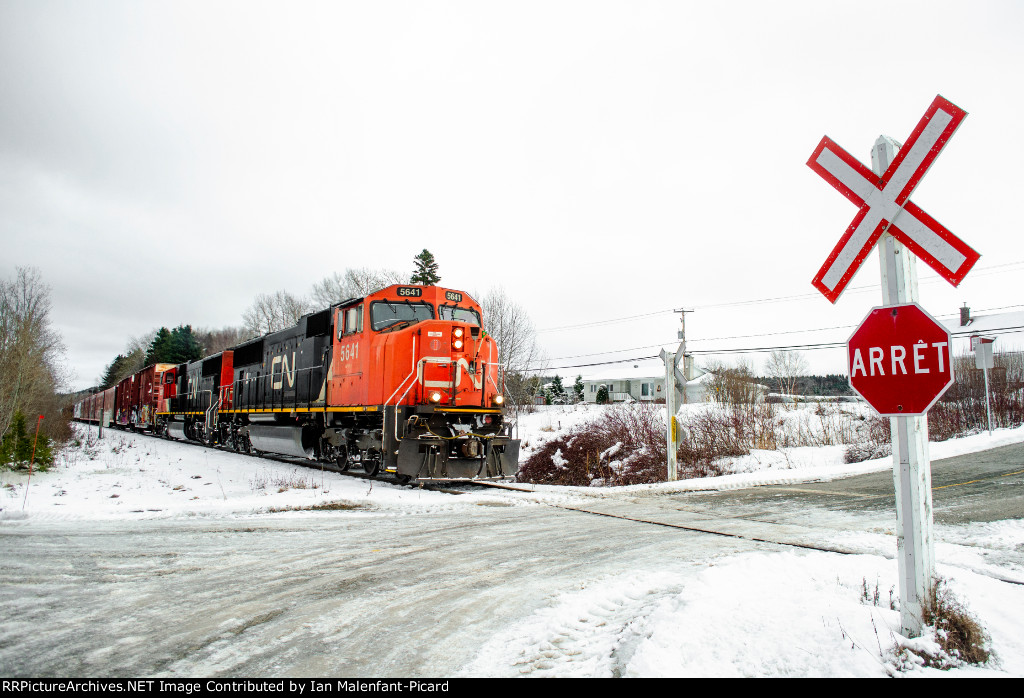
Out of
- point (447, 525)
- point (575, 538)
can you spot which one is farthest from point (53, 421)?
point (575, 538)

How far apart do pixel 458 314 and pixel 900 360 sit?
33.4ft

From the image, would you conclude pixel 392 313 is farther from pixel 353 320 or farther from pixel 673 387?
pixel 673 387

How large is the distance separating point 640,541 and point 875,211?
429 cm

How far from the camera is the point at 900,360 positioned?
3.19 meters

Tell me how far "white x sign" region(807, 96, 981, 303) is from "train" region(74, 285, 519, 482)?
7.99m

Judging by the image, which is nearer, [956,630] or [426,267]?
[956,630]

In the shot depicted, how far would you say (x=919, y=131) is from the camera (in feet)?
10.7

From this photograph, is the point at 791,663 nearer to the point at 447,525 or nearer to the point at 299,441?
the point at 447,525

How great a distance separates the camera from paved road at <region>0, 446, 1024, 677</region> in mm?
3453

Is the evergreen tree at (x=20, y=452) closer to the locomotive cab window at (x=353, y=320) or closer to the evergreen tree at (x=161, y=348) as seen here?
the locomotive cab window at (x=353, y=320)

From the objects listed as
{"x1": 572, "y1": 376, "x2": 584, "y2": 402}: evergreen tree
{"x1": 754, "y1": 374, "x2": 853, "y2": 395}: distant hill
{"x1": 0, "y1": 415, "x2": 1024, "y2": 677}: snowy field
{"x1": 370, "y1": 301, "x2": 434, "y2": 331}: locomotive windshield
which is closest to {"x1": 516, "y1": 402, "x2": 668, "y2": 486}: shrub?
{"x1": 370, "y1": 301, "x2": 434, "y2": 331}: locomotive windshield

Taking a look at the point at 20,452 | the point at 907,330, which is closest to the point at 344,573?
the point at 907,330

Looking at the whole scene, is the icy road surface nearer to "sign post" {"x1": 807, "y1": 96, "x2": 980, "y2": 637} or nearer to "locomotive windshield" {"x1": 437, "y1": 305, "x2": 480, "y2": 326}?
"sign post" {"x1": 807, "y1": 96, "x2": 980, "y2": 637}

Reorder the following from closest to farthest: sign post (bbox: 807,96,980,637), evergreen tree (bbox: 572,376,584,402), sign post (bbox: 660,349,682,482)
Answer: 1. sign post (bbox: 807,96,980,637)
2. sign post (bbox: 660,349,682,482)
3. evergreen tree (bbox: 572,376,584,402)
